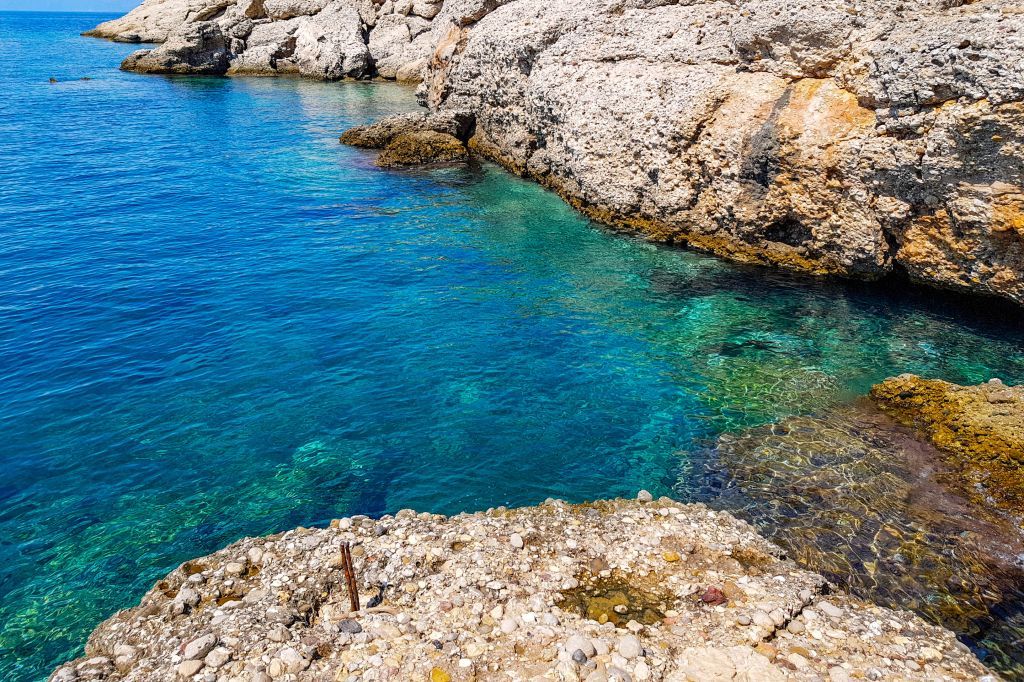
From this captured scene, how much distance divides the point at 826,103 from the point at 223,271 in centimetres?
2141

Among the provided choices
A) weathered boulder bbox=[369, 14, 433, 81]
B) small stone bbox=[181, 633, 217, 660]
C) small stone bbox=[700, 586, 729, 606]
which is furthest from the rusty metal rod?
weathered boulder bbox=[369, 14, 433, 81]

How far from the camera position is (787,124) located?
22953 mm

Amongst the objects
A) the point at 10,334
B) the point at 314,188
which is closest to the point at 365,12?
the point at 314,188

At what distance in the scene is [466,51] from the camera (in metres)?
39.7

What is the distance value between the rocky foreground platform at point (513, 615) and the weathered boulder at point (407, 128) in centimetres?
3233

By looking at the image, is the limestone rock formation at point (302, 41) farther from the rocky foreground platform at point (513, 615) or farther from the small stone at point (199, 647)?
the small stone at point (199, 647)

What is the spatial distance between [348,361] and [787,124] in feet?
52.0

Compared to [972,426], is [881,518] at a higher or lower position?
lower

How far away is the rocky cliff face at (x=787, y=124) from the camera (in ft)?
61.4

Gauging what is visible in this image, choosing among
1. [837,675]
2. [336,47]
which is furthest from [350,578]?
[336,47]

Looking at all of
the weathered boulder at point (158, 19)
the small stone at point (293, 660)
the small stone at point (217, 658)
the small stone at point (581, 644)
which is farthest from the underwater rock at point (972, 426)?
the weathered boulder at point (158, 19)

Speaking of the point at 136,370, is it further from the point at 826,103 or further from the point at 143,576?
the point at 826,103

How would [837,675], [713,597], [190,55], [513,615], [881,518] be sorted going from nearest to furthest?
[837,675] < [513,615] < [713,597] < [881,518] < [190,55]

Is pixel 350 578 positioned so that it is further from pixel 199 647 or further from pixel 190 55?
pixel 190 55
